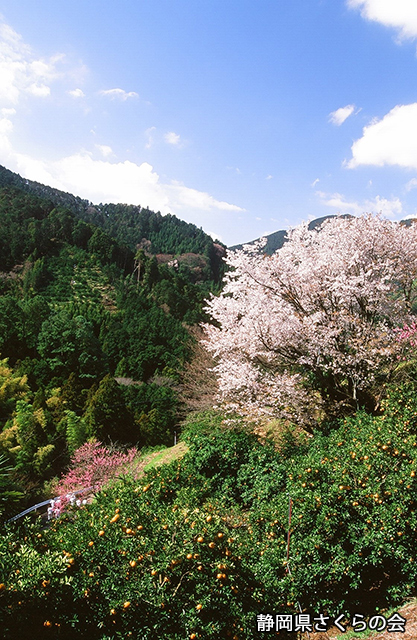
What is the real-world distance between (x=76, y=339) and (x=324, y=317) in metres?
29.6

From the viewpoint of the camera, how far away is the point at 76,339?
32.8m

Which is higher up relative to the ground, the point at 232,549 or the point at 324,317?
the point at 324,317

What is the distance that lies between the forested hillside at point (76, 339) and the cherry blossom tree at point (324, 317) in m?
10.3

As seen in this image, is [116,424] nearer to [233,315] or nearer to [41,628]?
[233,315]

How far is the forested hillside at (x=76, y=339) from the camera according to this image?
23125 mm

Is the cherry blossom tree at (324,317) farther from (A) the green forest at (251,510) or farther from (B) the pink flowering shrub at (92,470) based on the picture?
(B) the pink flowering shrub at (92,470)

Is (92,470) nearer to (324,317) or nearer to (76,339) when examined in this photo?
(324,317)

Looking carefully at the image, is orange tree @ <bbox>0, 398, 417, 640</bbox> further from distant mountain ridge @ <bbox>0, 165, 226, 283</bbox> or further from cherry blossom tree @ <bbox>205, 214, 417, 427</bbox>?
distant mountain ridge @ <bbox>0, 165, 226, 283</bbox>

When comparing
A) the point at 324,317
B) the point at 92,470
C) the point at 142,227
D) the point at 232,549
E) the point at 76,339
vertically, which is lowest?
the point at 92,470

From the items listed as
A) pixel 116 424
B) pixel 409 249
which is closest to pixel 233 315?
pixel 409 249

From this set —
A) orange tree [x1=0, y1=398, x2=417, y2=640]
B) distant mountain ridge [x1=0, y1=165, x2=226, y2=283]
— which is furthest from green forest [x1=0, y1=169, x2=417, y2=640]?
distant mountain ridge [x1=0, y1=165, x2=226, y2=283]

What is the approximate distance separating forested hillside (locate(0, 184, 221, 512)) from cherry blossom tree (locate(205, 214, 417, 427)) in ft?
33.7

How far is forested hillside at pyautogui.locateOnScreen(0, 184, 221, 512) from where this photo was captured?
2312 cm

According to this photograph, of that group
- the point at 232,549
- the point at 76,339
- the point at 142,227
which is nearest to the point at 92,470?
the point at 232,549
